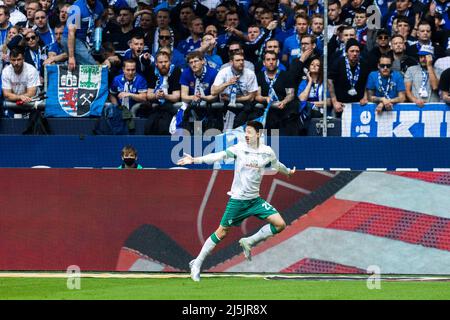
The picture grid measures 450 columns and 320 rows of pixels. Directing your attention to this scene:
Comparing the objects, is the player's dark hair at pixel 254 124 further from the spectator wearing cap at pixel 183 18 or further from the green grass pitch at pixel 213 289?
the spectator wearing cap at pixel 183 18

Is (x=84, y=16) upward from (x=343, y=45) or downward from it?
upward

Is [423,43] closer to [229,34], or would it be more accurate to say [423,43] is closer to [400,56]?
[400,56]

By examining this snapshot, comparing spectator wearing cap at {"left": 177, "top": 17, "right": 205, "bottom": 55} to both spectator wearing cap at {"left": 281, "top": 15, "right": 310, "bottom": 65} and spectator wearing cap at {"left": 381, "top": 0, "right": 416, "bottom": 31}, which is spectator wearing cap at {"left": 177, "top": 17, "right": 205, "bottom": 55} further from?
spectator wearing cap at {"left": 381, "top": 0, "right": 416, "bottom": 31}

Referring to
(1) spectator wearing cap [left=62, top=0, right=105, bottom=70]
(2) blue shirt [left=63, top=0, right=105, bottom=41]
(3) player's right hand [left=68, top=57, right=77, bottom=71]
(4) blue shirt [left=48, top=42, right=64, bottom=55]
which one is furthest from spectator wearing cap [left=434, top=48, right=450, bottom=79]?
(4) blue shirt [left=48, top=42, right=64, bottom=55]

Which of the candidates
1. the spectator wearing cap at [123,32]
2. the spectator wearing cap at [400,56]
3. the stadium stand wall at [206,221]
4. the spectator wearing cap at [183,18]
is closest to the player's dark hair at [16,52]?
the spectator wearing cap at [123,32]

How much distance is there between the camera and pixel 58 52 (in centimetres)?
1831

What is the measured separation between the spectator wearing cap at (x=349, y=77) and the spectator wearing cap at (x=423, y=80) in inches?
26.1

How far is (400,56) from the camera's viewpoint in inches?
703

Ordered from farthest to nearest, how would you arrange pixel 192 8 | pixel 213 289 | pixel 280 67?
pixel 192 8
pixel 280 67
pixel 213 289

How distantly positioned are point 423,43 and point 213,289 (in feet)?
21.0

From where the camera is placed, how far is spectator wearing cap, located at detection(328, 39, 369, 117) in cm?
1744

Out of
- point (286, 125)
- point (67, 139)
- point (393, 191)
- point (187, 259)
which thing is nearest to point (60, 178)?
point (67, 139)

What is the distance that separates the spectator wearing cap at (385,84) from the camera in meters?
17.4

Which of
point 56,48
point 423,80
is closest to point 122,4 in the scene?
point 56,48
